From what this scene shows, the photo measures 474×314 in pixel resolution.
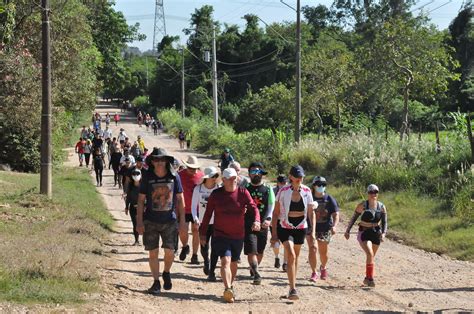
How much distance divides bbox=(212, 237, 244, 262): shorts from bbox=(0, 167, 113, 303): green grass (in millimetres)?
1655

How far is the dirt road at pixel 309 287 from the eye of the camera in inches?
335

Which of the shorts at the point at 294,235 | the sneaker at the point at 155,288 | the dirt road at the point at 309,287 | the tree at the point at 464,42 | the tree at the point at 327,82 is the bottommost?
the dirt road at the point at 309,287

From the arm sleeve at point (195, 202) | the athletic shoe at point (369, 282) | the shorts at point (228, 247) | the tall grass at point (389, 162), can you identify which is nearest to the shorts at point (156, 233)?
the shorts at point (228, 247)

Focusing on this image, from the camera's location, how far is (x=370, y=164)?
21078 mm

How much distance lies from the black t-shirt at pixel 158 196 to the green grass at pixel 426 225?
730cm

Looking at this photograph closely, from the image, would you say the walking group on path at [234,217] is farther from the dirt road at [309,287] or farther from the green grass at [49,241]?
the green grass at [49,241]

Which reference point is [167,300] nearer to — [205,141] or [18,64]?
[18,64]

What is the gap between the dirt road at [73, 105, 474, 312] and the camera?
850 cm

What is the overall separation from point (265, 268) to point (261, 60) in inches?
2304

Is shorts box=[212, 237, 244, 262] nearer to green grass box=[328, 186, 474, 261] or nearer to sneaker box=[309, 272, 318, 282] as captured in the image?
sneaker box=[309, 272, 318, 282]

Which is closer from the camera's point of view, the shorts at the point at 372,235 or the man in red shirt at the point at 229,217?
the man in red shirt at the point at 229,217

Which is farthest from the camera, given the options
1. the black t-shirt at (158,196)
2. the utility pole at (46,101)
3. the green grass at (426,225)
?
the utility pole at (46,101)

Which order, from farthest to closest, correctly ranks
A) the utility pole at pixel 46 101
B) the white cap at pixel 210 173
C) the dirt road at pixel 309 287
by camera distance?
the utility pole at pixel 46 101
the white cap at pixel 210 173
the dirt road at pixel 309 287

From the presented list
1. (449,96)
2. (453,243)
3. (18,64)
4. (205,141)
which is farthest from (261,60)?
(453,243)
